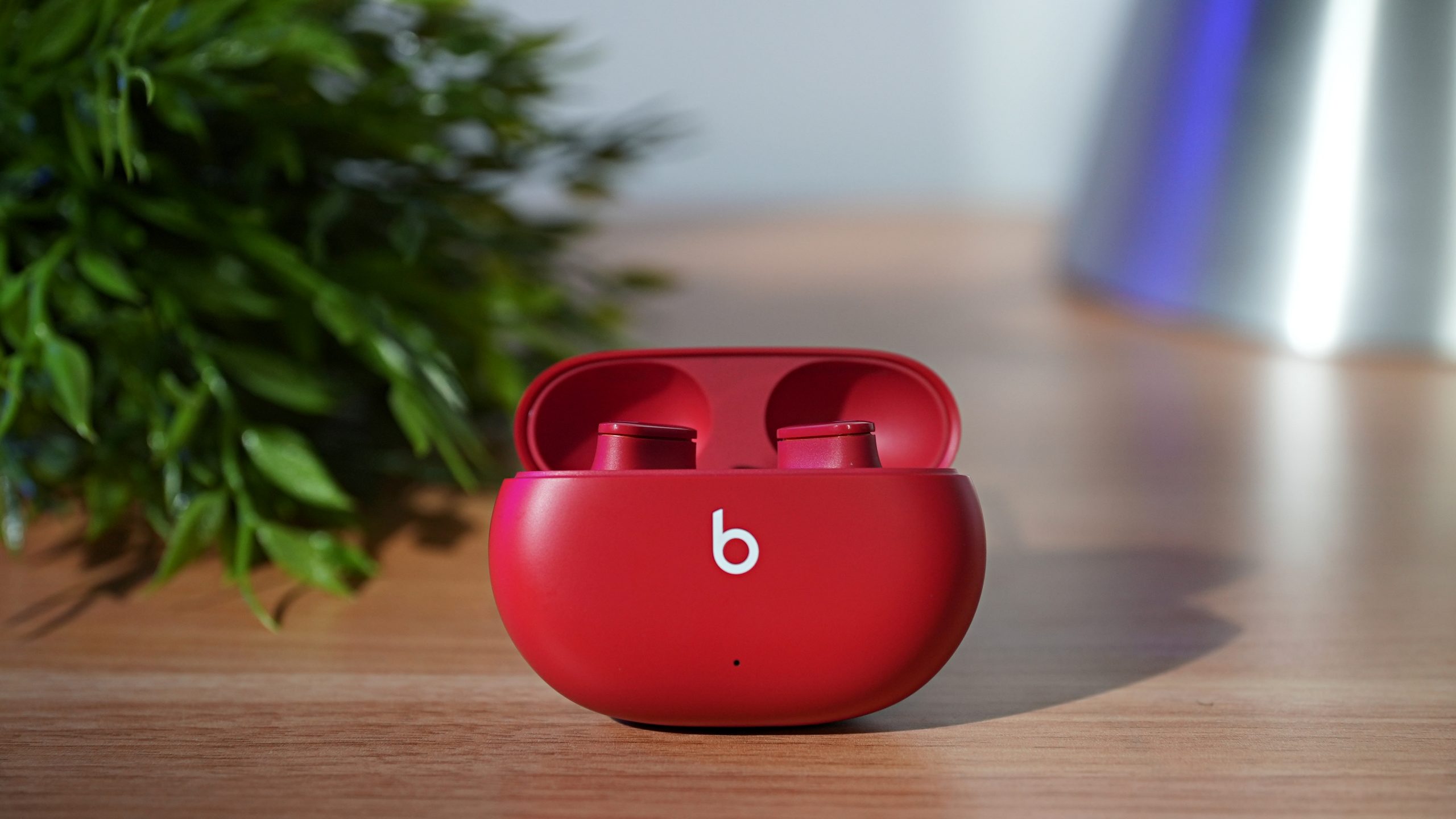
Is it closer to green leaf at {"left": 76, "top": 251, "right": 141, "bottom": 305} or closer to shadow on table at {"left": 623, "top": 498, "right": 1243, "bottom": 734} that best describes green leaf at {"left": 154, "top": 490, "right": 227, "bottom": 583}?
green leaf at {"left": 76, "top": 251, "right": 141, "bottom": 305}

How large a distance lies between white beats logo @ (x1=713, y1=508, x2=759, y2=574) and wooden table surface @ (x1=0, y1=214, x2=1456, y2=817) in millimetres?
44

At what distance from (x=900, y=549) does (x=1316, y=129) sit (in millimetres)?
613

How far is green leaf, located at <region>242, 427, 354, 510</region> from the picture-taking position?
0.37 m

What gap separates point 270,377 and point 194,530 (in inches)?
2.4

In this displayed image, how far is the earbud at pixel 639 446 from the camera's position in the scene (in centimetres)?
26

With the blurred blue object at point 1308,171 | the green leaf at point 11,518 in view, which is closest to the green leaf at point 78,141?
the green leaf at point 11,518

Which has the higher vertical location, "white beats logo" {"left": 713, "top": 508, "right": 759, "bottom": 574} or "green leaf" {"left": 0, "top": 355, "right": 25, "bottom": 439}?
"white beats logo" {"left": 713, "top": 508, "right": 759, "bottom": 574}

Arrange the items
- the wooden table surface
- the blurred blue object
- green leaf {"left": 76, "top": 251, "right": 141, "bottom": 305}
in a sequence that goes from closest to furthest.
Answer: 1. the wooden table surface
2. green leaf {"left": 76, "top": 251, "right": 141, "bottom": 305}
3. the blurred blue object

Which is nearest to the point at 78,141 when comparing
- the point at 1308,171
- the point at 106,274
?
the point at 106,274

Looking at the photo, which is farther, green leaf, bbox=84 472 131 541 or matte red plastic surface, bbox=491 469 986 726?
green leaf, bbox=84 472 131 541

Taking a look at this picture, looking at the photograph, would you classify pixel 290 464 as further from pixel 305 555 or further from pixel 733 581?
pixel 733 581

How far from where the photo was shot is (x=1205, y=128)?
0.77 metres

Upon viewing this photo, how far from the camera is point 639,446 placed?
0.26m

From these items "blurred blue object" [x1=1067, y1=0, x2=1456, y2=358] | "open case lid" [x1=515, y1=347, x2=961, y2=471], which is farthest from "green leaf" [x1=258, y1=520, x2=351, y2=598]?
"blurred blue object" [x1=1067, y1=0, x2=1456, y2=358]
